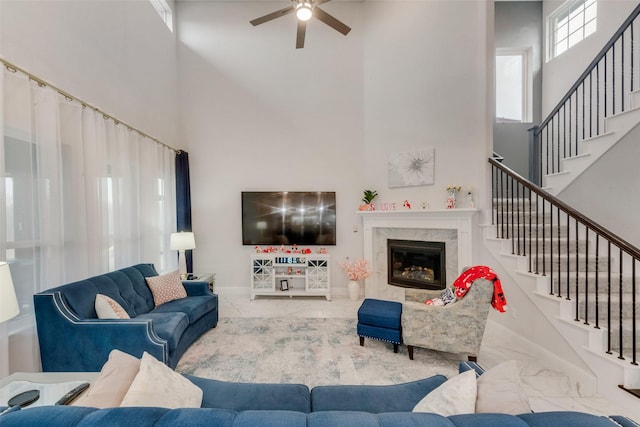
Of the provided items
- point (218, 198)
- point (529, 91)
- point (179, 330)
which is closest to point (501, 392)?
point (179, 330)

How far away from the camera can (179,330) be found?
2.60 m

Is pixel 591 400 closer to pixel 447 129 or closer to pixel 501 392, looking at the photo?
pixel 501 392

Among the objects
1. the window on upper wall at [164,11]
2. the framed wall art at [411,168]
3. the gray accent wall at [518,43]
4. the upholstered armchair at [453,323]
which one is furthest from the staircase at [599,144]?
the window on upper wall at [164,11]

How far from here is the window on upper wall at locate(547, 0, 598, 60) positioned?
4.30 meters

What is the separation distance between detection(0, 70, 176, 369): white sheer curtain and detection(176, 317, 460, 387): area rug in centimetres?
139

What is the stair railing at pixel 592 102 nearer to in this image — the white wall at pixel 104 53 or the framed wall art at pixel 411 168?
the framed wall art at pixel 411 168

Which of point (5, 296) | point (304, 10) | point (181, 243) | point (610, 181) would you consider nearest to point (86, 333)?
point (5, 296)

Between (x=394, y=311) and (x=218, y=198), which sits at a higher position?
(x=218, y=198)

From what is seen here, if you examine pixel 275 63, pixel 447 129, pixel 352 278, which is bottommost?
pixel 352 278

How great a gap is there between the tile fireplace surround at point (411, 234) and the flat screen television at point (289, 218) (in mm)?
669

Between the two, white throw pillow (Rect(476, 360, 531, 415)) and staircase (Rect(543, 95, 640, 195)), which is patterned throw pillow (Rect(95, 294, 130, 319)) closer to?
white throw pillow (Rect(476, 360, 531, 415))

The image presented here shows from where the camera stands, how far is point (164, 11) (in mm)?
4777

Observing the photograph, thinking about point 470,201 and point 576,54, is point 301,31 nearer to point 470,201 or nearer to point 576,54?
point 470,201

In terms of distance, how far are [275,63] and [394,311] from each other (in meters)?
4.63
